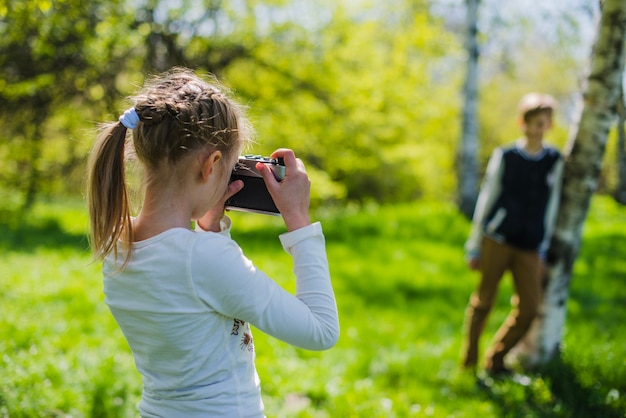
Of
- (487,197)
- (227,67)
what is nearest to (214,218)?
(487,197)

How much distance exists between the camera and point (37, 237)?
28.8 ft

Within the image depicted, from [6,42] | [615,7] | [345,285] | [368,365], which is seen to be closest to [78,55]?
[6,42]

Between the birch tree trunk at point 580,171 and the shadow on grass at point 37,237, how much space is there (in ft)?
17.8

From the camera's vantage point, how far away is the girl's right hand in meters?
1.60

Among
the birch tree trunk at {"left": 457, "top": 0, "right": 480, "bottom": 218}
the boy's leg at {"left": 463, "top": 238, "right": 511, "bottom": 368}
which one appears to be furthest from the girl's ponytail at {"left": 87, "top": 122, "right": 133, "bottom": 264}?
the birch tree trunk at {"left": 457, "top": 0, "right": 480, "bottom": 218}

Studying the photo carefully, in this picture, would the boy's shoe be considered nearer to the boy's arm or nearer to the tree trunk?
the boy's arm

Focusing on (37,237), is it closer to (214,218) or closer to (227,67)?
(227,67)

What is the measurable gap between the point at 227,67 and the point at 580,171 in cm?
657

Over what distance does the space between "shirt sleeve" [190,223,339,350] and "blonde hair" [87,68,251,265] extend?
235mm

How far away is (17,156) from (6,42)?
2500 mm

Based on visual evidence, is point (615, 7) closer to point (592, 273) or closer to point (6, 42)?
point (592, 273)

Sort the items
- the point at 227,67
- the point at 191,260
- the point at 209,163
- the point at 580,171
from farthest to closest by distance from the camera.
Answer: the point at 227,67
the point at 580,171
the point at 209,163
the point at 191,260

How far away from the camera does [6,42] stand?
6.39 metres

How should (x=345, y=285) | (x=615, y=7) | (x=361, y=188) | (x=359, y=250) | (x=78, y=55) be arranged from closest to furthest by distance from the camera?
(x=615, y=7)
(x=345, y=285)
(x=78, y=55)
(x=359, y=250)
(x=361, y=188)
